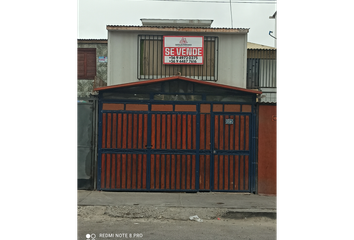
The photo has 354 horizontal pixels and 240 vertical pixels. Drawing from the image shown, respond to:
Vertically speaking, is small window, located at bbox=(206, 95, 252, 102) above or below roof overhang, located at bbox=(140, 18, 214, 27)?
below

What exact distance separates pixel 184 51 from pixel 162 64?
0.79 m

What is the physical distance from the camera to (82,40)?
12922mm

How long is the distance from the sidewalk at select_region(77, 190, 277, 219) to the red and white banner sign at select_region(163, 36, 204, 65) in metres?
4.05

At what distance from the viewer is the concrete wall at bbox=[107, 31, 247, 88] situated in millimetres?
10891

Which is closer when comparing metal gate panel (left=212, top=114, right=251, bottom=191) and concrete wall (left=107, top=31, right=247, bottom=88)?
metal gate panel (left=212, top=114, right=251, bottom=191)

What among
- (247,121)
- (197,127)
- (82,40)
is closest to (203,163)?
(197,127)

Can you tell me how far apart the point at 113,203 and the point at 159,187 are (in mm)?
1714

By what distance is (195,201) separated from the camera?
8.77 metres

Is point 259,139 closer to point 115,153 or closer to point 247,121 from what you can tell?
point 247,121

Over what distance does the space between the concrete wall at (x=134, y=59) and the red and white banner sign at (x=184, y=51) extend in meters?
0.23

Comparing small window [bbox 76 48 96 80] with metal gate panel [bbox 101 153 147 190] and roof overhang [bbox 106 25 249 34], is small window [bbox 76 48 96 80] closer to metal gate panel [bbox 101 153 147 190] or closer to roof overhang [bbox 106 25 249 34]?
roof overhang [bbox 106 25 249 34]

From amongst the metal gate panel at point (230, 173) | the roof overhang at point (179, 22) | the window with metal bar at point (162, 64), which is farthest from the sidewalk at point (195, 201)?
the roof overhang at point (179, 22)

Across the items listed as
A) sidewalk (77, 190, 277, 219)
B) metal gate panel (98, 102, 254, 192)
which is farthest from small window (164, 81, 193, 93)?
sidewalk (77, 190, 277, 219)

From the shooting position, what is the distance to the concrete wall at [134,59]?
10891 millimetres
